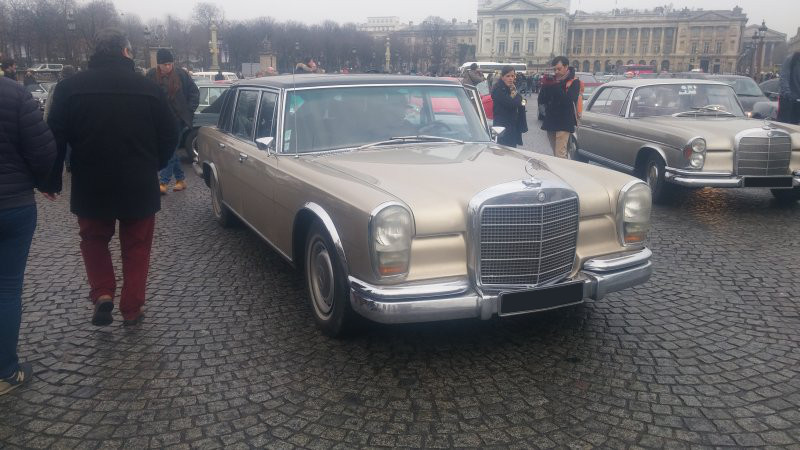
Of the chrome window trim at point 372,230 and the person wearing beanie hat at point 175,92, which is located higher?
the person wearing beanie hat at point 175,92

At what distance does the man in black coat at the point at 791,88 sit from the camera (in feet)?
36.8

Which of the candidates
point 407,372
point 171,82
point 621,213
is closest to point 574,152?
point 171,82

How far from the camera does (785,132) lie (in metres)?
8.08

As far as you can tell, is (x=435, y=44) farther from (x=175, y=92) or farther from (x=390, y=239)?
(x=390, y=239)

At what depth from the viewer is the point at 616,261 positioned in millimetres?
4129

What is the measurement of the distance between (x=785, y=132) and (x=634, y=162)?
189 cm

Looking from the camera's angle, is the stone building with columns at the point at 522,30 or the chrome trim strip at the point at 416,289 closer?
the chrome trim strip at the point at 416,289

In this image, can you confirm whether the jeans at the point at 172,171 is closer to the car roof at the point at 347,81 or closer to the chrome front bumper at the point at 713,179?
the car roof at the point at 347,81

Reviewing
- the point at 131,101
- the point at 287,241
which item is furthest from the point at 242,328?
the point at 131,101

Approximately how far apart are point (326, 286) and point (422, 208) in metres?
0.99

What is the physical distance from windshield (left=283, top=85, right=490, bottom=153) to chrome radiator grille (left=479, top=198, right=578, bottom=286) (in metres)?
1.59

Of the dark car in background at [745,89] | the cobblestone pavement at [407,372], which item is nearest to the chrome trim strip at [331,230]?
the cobblestone pavement at [407,372]

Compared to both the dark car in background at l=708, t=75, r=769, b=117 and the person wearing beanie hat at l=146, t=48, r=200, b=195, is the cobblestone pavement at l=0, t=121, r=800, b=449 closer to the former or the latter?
the person wearing beanie hat at l=146, t=48, r=200, b=195

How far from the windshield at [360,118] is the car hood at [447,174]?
0.17 metres
